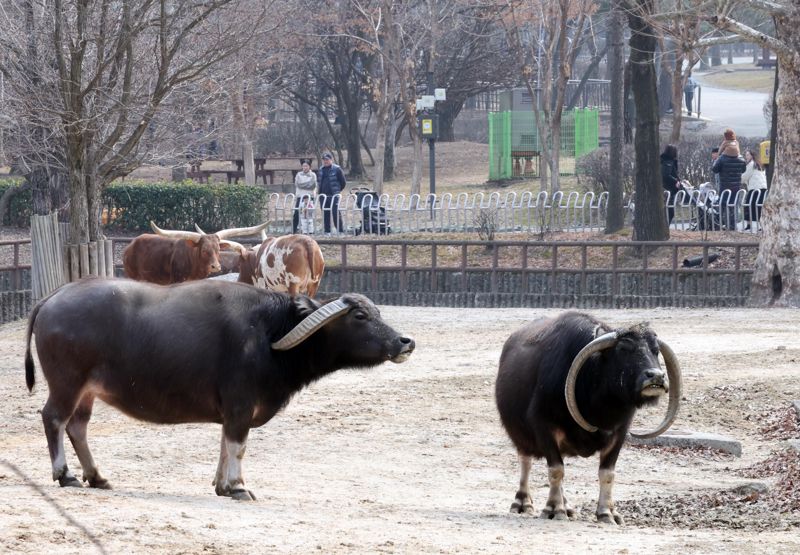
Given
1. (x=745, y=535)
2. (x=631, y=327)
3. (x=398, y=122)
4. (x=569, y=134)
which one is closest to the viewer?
(x=745, y=535)

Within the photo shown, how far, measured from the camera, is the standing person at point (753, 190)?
1085 inches

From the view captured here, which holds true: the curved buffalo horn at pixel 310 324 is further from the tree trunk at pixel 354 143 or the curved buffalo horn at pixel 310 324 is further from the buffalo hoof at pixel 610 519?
the tree trunk at pixel 354 143

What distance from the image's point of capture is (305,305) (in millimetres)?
9555

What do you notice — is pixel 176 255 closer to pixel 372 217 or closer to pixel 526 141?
pixel 372 217

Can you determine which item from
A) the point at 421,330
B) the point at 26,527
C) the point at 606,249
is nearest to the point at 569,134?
the point at 606,249

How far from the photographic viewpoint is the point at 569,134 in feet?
156

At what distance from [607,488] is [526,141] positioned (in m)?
36.3

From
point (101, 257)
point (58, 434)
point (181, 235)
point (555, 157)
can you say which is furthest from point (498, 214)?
point (58, 434)

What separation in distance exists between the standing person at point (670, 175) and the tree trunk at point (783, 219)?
246 inches

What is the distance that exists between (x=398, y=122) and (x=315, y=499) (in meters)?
44.6

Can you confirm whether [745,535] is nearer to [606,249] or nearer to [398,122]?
[606,249]

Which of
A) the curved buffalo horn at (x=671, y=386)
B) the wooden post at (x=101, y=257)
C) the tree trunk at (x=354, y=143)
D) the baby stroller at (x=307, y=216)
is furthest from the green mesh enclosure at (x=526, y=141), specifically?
the curved buffalo horn at (x=671, y=386)

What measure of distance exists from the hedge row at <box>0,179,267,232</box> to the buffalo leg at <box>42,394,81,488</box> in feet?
71.9

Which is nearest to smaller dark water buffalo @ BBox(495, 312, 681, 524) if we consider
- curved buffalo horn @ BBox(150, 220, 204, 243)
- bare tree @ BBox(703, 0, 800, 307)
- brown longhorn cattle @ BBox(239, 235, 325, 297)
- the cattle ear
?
the cattle ear
